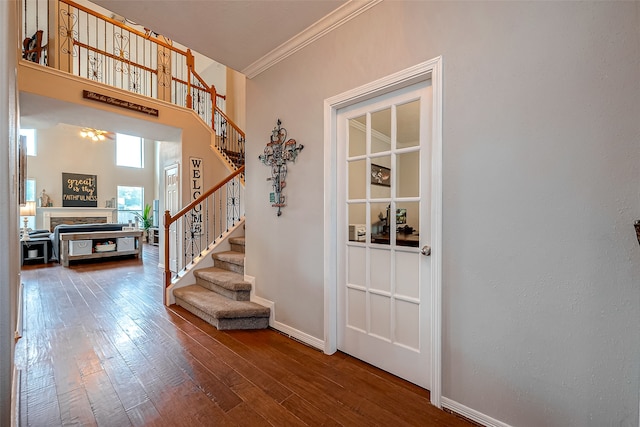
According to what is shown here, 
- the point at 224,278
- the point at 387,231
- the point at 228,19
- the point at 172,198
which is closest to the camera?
the point at 387,231

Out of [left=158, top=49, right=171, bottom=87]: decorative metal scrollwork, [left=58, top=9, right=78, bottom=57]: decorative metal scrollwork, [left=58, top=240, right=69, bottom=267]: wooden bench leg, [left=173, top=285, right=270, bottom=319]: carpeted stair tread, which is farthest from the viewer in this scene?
[left=58, top=240, right=69, bottom=267]: wooden bench leg

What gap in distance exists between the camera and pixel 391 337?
73.1 inches

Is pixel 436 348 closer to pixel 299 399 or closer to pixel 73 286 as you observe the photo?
pixel 299 399

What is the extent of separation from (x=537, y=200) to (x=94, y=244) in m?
7.57

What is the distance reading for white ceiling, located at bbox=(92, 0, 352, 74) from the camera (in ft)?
6.15

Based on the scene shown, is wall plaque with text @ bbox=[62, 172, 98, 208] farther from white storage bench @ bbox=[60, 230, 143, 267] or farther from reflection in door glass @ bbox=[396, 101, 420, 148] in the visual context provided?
reflection in door glass @ bbox=[396, 101, 420, 148]

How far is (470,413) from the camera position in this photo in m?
1.45

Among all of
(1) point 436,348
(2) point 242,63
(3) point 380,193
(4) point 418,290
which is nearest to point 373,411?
(1) point 436,348

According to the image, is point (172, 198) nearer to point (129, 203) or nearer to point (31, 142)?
point (129, 203)

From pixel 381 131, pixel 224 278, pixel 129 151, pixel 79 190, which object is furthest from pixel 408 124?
pixel 129 151

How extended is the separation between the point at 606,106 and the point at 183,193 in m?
5.14

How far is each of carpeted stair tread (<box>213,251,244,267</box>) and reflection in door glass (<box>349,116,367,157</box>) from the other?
1.94 m

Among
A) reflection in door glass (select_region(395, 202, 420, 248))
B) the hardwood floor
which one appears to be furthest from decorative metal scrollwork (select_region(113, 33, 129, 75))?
reflection in door glass (select_region(395, 202, 420, 248))

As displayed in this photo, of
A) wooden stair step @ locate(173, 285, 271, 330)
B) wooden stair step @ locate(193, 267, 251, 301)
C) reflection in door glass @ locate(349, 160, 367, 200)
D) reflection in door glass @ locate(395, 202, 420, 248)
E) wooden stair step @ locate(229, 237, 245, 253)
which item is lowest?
wooden stair step @ locate(173, 285, 271, 330)
